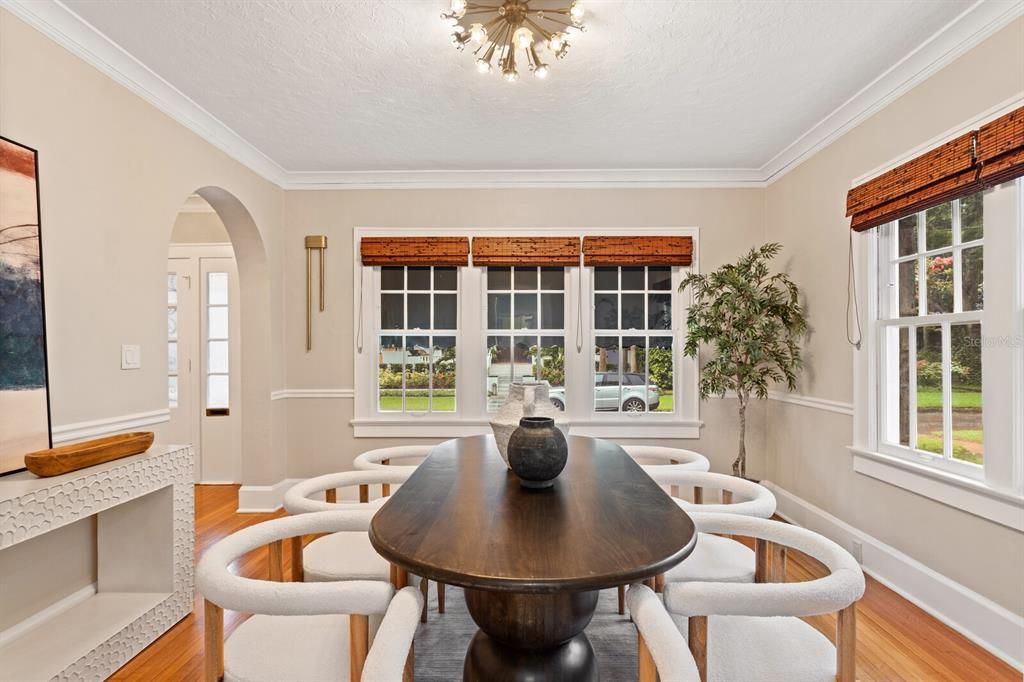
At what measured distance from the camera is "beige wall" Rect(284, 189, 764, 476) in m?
4.13

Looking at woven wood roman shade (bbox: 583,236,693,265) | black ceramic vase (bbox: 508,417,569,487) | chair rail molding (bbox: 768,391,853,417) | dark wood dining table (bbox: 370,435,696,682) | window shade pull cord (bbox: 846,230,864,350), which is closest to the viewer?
dark wood dining table (bbox: 370,435,696,682)

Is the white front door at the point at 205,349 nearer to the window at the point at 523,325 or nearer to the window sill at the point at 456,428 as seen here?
the window sill at the point at 456,428

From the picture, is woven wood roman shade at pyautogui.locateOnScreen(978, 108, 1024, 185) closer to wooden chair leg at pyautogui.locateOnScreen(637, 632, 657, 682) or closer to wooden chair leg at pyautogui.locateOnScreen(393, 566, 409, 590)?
wooden chair leg at pyautogui.locateOnScreen(637, 632, 657, 682)

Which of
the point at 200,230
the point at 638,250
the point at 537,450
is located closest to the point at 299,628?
the point at 537,450

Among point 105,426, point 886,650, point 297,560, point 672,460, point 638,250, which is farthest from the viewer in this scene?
point 638,250

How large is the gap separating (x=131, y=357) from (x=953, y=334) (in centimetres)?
404

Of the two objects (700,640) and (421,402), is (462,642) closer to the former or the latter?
(700,640)

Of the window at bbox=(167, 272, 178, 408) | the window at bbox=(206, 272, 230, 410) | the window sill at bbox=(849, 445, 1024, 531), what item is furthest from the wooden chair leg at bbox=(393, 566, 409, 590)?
the window at bbox=(167, 272, 178, 408)

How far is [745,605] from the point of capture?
47.4 inches

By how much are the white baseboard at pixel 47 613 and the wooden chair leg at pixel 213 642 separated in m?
1.41

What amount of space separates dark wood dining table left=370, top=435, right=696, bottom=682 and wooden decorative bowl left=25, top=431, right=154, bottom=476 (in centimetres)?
134

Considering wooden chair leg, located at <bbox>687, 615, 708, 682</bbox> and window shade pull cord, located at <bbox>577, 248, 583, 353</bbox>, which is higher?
window shade pull cord, located at <bbox>577, 248, 583, 353</bbox>

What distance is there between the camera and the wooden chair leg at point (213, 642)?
4.17ft

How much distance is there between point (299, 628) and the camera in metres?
1.46
